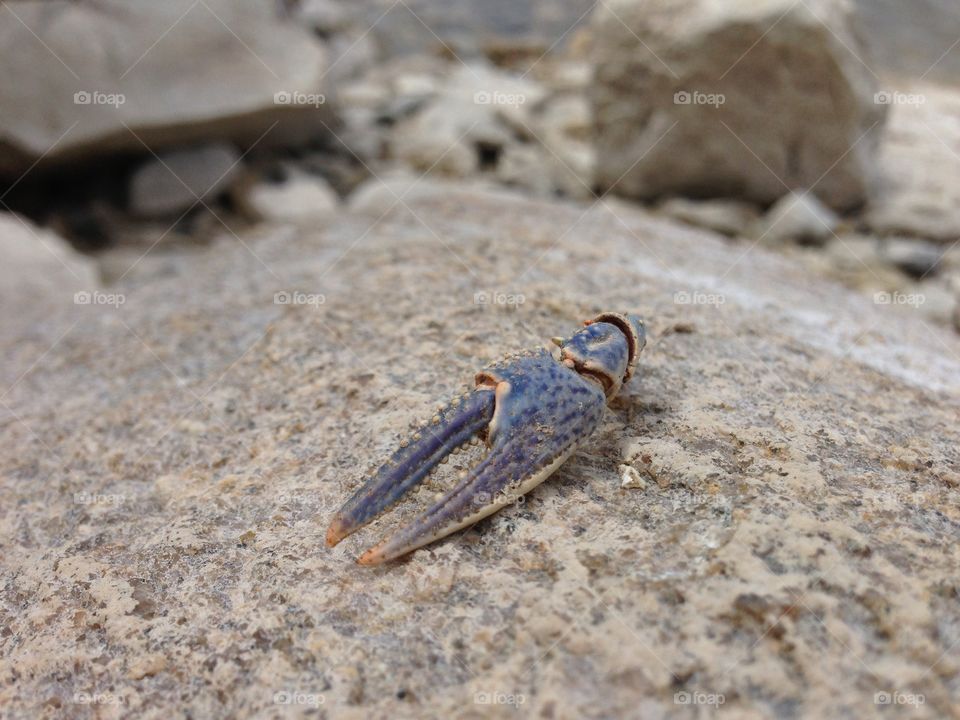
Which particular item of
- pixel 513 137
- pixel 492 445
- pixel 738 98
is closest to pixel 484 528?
pixel 492 445

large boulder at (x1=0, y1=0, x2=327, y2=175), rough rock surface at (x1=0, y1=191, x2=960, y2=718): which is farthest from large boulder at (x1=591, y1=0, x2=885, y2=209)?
large boulder at (x1=0, y1=0, x2=327, y2=175)

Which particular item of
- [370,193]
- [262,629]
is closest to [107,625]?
[262,629]

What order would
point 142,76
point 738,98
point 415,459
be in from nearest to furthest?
point 415,459 < point 738,98 < point 142,76

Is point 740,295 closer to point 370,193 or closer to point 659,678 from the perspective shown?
point 659,678

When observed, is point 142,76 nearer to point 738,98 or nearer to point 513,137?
point 513,137

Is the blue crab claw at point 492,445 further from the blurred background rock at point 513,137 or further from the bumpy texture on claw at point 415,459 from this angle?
the blurred background rock at point 513,137

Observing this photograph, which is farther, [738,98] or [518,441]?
[738,98]

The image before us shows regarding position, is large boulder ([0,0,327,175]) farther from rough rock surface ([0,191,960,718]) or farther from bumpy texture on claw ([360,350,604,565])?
bumpy texture on claw ([360,350,604,565])
